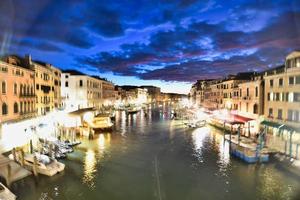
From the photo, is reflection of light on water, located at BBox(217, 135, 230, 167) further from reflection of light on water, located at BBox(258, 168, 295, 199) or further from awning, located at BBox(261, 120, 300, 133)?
awning, located at BBox(261, 120, 300, 133)

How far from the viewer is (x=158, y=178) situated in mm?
28734

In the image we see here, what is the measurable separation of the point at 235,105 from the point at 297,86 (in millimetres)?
28267

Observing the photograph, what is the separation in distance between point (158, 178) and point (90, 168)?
29.0 feet

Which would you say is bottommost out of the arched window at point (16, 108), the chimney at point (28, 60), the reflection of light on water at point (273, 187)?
the reflection of light on water at point (273, 187)

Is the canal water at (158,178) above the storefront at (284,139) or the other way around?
the other way around

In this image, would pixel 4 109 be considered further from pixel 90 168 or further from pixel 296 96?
pixel 296 96

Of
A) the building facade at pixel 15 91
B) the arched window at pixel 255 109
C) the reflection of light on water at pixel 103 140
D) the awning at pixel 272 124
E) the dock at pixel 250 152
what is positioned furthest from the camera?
the arched window at pixel 255 109

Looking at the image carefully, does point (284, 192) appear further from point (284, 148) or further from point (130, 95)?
point (130, 95)

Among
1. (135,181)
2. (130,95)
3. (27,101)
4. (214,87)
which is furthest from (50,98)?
(130,95)

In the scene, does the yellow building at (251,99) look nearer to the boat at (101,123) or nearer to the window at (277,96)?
the window at (277,96)

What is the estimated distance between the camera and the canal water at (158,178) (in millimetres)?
24453

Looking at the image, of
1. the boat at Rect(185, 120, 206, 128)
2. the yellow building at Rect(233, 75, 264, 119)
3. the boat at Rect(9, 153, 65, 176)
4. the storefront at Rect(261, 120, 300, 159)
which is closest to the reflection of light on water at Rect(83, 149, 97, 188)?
the boat at Rect(9, 153, 65, 176)

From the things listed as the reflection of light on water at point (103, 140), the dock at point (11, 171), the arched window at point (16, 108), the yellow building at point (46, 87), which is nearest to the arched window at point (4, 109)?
the arched window at point (16, 108)

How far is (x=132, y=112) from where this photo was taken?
407 feet
